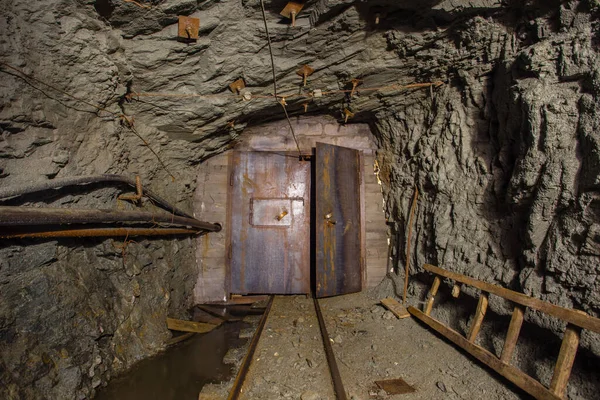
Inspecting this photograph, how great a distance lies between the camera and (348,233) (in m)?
4.71

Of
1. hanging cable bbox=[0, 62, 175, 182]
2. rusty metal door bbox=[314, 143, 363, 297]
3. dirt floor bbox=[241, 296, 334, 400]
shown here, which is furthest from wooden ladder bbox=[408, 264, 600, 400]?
hanging cable bbox=[0, 62, 175, 182]

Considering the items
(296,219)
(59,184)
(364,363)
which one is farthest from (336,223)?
(59,184)

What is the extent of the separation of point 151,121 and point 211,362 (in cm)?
268

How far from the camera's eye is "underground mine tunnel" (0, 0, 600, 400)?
2209mm

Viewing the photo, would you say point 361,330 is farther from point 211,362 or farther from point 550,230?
point 550,230

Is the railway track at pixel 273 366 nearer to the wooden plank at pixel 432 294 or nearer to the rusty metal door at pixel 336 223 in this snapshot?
the rusty metal door at pixel 336 223

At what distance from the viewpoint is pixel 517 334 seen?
230cm

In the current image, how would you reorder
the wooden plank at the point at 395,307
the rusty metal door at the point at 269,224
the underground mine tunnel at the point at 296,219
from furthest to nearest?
the rusty metal door at the point at 269,224 → the wooden plank at the point at 395,307 → the underground mine tunnel at the point at 296,219

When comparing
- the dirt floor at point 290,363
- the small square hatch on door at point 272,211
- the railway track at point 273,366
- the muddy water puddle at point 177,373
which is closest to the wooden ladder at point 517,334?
the railway track at point 273,366

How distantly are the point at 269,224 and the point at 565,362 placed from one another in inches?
148

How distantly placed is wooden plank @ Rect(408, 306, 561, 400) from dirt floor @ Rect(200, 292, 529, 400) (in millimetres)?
86

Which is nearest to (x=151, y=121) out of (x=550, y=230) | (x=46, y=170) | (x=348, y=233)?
(x=46, y=170)

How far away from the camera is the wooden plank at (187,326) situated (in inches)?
146

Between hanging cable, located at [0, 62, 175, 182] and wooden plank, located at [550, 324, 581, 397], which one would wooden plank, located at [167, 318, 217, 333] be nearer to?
hanging cable, located at [0, 62, 175, 182]
